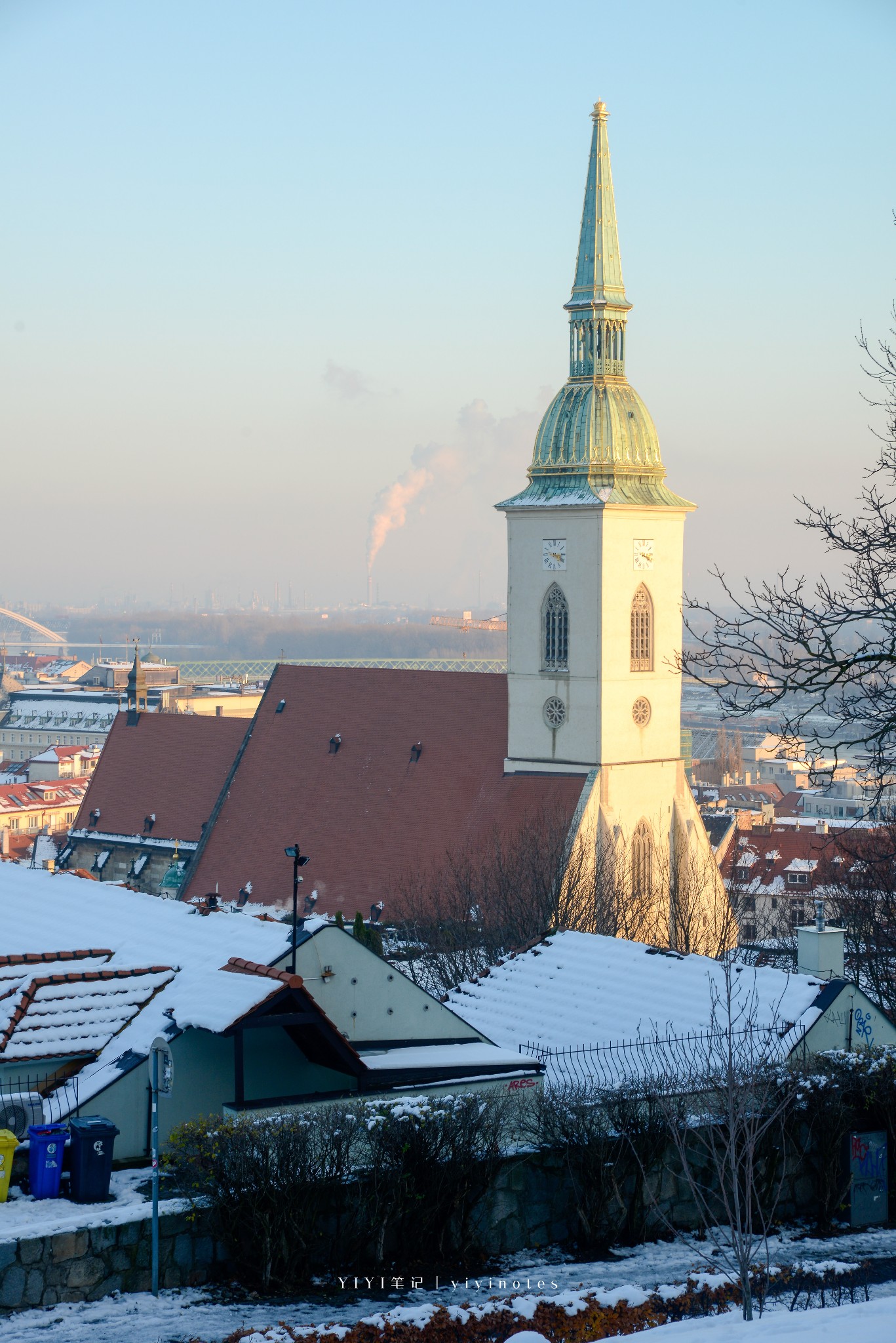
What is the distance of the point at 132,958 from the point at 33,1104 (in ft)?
9.99

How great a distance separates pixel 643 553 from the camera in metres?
49.7

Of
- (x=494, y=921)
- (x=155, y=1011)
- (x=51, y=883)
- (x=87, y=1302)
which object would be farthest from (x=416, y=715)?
(x=87, y=1302)

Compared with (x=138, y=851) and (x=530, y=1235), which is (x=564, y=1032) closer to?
(x=530, y=1235)

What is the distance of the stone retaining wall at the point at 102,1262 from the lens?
15562 mm

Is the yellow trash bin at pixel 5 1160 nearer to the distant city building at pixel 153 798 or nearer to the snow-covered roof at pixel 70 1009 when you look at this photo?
the snow-covered roof at pixel 70 1009

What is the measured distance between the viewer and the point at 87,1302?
15.9 m

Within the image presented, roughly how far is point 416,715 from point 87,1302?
36438 mm

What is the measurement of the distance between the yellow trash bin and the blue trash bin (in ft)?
0.69

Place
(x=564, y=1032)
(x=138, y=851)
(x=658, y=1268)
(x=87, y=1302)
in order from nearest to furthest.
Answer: (x=87, y=1302) → (x=658, y=1268) → (x=564, y=1032) → (x=138, y=851)

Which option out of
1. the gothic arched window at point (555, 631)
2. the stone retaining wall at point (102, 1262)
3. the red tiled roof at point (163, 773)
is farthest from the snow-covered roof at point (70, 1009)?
the red tiled roof at point (163, 773)

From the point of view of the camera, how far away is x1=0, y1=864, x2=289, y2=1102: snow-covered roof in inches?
770

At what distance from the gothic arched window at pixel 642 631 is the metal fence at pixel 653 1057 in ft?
86.8

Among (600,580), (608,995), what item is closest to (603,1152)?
(608,995)

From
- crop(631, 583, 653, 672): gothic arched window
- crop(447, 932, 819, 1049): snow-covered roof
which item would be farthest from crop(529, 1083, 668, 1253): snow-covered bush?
crop(631, 583, 653, 672): gothic arched window
